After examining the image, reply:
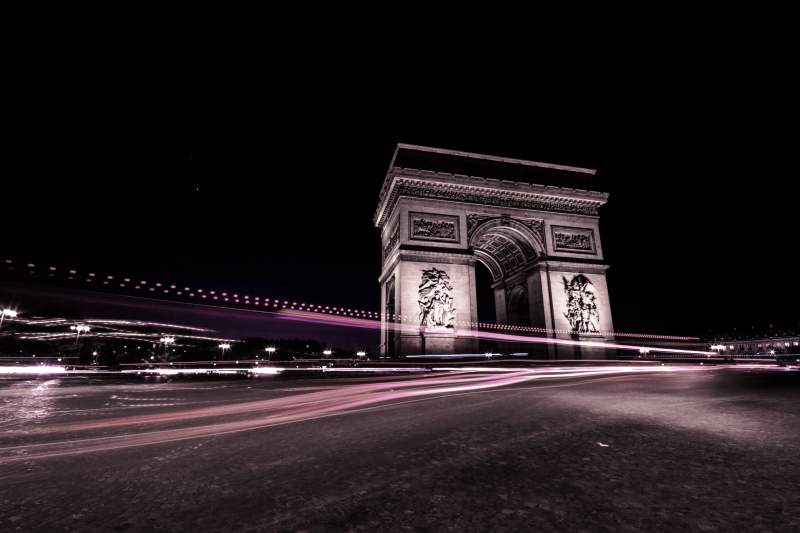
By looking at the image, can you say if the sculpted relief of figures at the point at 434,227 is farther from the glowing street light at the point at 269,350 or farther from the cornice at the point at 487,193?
the glowing street light at the point at 269,350

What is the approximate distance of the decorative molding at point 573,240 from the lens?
2108 centimetres

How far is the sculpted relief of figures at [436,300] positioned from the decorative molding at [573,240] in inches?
277

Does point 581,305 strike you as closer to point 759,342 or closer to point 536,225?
point 536,225

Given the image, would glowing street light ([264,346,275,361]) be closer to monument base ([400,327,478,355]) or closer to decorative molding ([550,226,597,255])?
monument base ([400,327,478,355])

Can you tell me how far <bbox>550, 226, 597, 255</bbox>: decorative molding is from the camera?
21075mm

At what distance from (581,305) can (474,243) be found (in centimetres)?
654

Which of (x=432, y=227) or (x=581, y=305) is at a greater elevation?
(x=432, y=227)

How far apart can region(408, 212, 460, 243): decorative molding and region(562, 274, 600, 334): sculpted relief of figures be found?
262 inches

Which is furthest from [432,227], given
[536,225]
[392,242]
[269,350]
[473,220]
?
[269,350]

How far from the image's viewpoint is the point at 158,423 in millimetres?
3773

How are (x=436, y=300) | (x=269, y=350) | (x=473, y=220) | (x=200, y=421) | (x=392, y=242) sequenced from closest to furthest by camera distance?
(x=200, y=421), (x=436, y=300), (x=473, y=220), (x=392, y=242), (x=269, y=350)

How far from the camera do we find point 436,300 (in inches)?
724

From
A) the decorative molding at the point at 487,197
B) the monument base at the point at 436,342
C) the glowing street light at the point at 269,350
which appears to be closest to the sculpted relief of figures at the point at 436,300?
the monument base at the point at 436,342

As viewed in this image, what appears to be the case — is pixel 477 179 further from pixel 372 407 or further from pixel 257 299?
pixel 372 407
